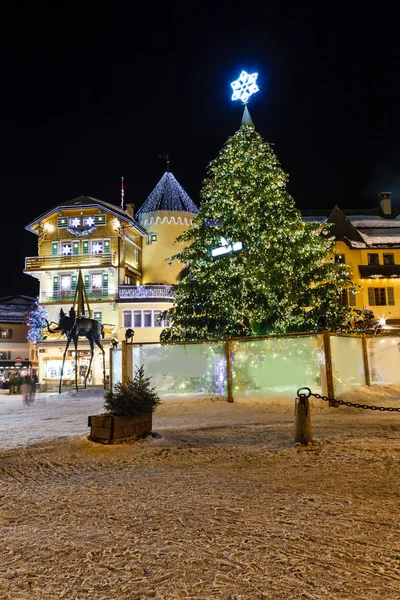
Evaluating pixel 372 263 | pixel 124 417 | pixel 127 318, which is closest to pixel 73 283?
pixel 127 318

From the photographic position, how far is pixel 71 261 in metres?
39.5

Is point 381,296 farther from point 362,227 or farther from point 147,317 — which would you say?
point 147,317

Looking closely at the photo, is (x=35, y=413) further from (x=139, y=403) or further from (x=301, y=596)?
(x=301, y=596)

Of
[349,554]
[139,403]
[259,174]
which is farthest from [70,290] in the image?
[349,554]

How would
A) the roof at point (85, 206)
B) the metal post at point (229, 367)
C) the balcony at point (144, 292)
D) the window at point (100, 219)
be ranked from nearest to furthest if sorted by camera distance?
1. the metal post at point (229, 367)
2. the balcony at point (144, 292)
3. the roof at point (85, 206)
4. the window at point (100, 219)

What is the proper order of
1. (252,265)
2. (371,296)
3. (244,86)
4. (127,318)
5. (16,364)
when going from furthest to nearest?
(16,364), (371,296), (127,318), (244,86), (252,265)

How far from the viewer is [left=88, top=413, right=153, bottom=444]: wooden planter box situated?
8.66m

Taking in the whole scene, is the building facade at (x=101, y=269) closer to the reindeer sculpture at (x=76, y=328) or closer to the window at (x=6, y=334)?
the reindeer sculpture at (x=76, y=328)

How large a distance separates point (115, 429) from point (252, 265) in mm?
12781

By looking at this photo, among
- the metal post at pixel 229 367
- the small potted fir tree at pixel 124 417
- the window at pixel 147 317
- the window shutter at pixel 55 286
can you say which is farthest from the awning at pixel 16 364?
the small potted fir tree at pixel 124 417

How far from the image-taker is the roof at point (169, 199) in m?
43.2

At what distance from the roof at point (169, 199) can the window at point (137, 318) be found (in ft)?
35.2

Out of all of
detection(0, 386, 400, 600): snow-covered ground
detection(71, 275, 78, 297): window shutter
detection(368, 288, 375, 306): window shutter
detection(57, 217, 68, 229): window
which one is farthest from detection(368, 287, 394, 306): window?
detection(0, 386, 400, 600): snow-covered ground

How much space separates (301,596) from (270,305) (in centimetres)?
1662
